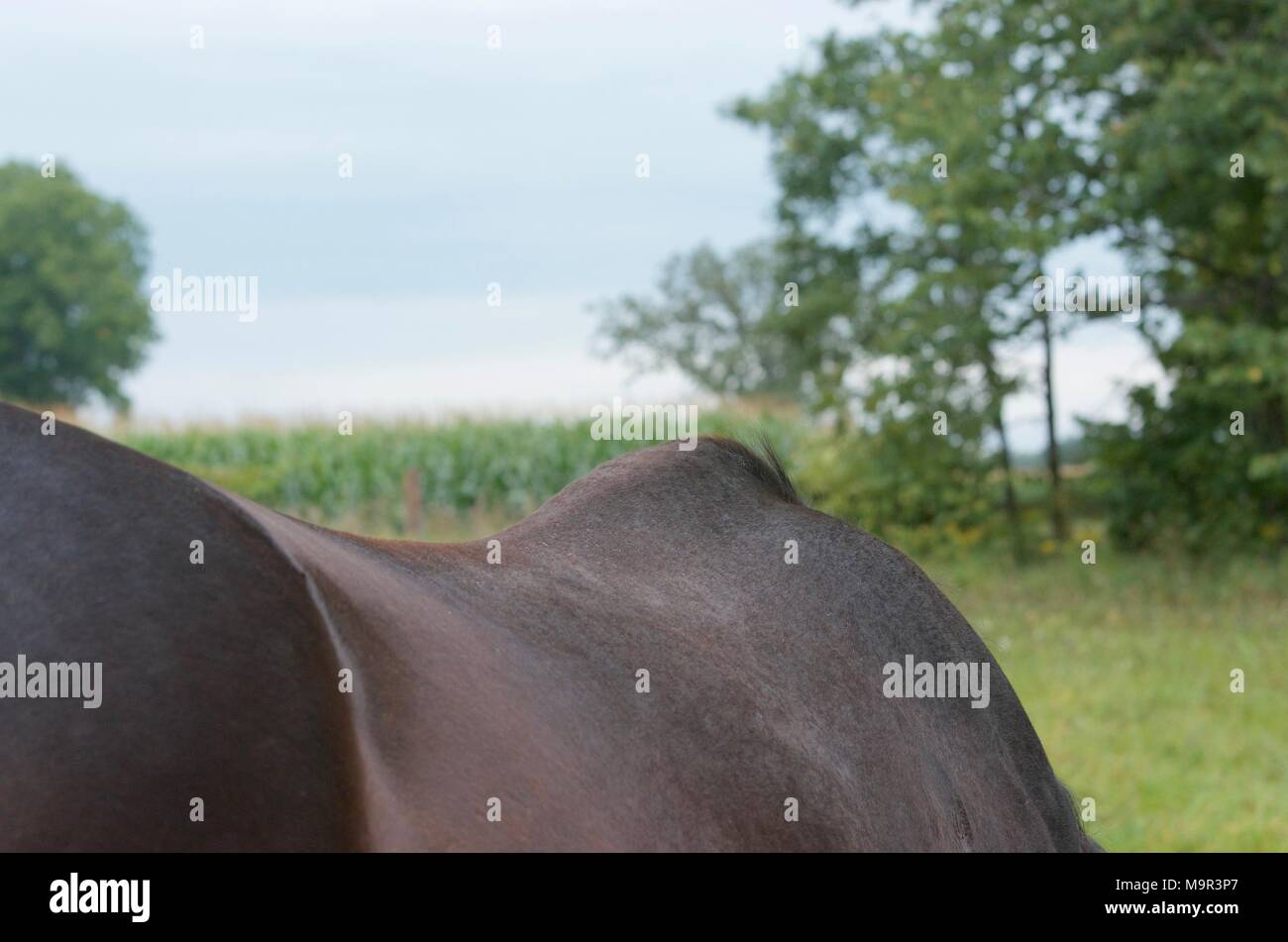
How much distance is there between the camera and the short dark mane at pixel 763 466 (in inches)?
100

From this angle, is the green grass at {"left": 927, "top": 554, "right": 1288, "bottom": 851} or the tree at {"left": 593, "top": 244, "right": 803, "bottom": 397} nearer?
the green grass at {"left": 927, "top": 554, "right": 1288, "bottom": 851}

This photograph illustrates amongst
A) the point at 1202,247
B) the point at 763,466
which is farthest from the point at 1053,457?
the point at 763,466

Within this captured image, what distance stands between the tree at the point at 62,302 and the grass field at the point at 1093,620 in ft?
121

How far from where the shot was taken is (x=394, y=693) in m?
1.31

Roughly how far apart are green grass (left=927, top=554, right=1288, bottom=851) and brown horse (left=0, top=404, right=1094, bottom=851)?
127 centimetres

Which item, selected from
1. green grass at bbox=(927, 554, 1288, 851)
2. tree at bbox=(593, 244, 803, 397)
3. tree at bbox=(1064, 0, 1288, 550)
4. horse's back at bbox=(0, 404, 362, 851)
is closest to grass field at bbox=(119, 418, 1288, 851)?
green grass at bbox=(927, 554, 1288, 851)

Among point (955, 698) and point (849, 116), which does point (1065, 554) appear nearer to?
point (849, 116)

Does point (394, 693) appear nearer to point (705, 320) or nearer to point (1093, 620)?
point (1093, 620)

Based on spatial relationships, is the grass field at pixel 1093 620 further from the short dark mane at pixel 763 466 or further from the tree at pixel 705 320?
the tree at pixel 705 320

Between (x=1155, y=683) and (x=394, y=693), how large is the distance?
30.1ft

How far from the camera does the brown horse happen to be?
45.9 inches

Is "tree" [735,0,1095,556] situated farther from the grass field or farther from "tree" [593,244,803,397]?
"tree" [593,244,803,397]

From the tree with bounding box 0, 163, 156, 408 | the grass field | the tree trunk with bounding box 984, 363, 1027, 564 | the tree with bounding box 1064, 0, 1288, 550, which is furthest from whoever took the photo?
the tree with bounding box 0, 163, 156, 408
